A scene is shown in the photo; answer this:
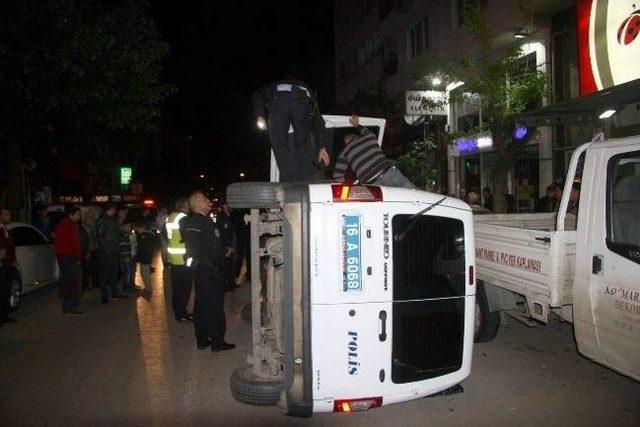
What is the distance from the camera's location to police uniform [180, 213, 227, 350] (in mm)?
6711

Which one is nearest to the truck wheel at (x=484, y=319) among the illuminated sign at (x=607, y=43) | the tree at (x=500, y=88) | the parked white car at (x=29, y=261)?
the tree at (x=500, y=88)

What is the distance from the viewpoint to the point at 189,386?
573 cm

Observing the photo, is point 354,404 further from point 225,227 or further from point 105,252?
point 105,252

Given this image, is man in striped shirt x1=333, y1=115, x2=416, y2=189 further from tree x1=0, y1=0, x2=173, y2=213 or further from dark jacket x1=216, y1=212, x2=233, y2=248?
tree x1=0, y1=0, x2=173, y2=213

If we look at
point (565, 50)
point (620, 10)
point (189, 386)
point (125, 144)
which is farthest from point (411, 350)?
point (125, 144)

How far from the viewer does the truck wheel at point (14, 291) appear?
9.41 meters

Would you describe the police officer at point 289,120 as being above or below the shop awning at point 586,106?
below

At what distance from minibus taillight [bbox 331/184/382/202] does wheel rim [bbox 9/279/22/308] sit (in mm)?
7718

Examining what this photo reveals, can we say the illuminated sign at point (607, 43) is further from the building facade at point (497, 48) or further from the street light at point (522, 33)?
the street light at point (522, 33)

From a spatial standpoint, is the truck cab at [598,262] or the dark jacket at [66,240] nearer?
the truck cab at [598,262]

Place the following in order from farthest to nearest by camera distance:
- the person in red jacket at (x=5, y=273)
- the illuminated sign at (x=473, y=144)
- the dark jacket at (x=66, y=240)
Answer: the illuminated sign at (x=473, y=144)
the dark jacket at (x=66, y=240)
the person in red jacket at (x=5, y=273)

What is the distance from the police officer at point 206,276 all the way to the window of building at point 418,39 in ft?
53.6

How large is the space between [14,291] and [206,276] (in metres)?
4.82

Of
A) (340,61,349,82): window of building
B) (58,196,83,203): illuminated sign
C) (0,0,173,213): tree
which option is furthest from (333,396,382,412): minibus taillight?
(340,61,349,82): window of building
